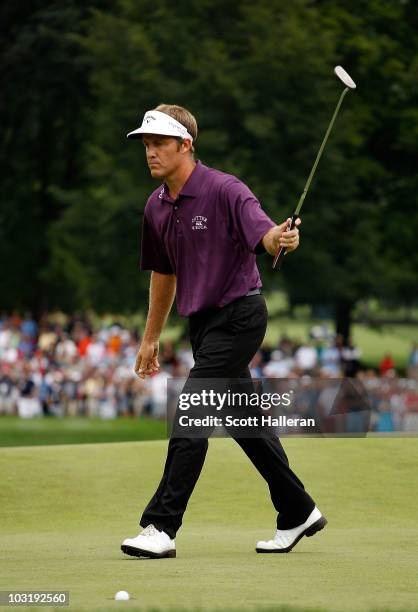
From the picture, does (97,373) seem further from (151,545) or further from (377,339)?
(377,339)

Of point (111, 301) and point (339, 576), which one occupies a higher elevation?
point (339, 576)

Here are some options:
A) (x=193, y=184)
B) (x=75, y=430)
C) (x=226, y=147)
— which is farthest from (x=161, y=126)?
(x=226, y=147)

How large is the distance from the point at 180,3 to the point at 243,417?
956 inches

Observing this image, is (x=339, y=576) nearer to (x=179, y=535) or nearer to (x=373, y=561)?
(x=373, y=561)

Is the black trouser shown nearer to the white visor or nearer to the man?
the man

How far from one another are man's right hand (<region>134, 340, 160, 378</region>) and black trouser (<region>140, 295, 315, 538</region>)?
1.39ft

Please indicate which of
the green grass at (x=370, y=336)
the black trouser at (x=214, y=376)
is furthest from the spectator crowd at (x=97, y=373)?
the green grass at (x=370, y=336)

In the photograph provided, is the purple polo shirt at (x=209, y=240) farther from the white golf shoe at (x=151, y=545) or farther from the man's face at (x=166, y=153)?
the white golf shoe at (x=151, y=545)

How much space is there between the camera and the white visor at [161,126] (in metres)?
6.69

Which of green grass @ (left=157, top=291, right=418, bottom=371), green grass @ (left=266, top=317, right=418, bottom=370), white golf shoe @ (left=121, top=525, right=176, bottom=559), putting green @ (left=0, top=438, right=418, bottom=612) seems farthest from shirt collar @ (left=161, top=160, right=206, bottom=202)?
green grass @ (left=266, top=317, right=418, bottom=370)

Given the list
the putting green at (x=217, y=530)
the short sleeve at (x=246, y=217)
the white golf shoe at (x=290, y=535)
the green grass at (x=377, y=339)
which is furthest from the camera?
the green grass at (x=377, y=339)

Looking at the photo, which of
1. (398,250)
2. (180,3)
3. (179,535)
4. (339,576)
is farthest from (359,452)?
(398,250)

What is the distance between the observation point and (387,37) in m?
32.0

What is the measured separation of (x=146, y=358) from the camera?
7262mm
